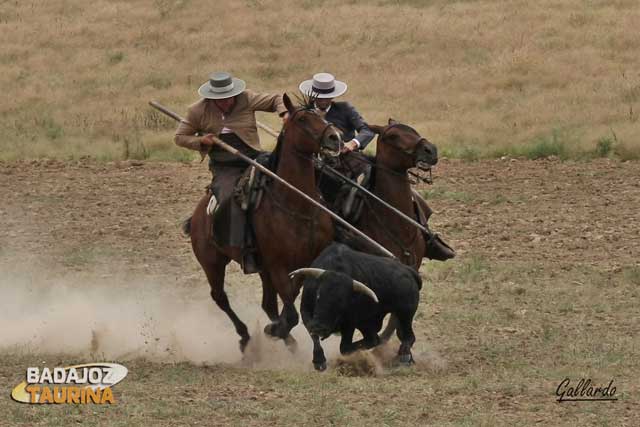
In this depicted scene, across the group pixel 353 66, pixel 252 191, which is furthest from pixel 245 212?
pixel 353 66

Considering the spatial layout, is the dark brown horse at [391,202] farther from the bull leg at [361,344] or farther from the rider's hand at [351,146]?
the bull leg at [361,344]

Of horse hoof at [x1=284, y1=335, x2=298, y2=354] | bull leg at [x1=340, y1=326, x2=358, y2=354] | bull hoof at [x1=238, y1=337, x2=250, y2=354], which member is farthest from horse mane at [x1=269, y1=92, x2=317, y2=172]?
bull hoof at [x1=238, y1=337, x2=250, y2=354]

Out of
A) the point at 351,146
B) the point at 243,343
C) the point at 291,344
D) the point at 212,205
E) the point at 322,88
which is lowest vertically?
the point at 243,343

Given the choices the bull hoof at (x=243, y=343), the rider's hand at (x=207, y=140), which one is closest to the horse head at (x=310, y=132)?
the rider's hand at (x=207, y=140)

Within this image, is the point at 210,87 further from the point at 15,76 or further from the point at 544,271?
the point at 15,76

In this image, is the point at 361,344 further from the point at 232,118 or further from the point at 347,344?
the point at 232,118

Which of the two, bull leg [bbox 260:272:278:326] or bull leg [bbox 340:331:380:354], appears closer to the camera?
bull leg [bbox 340:331:380:354]

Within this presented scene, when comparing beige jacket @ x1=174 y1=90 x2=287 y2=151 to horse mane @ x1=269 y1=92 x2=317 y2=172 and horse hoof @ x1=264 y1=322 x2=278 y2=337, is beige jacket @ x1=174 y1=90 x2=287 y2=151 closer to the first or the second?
horse mane @ x1=269 y1=92 x2=317 y2=172

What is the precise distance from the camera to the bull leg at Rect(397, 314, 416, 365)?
33.9 ft

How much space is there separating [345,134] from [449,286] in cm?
262

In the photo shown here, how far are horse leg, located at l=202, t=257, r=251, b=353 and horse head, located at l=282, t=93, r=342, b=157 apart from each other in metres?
1.68

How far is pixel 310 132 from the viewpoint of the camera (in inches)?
412

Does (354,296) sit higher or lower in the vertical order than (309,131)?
lower

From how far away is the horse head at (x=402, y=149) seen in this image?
10602 millimetres
